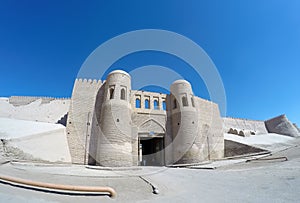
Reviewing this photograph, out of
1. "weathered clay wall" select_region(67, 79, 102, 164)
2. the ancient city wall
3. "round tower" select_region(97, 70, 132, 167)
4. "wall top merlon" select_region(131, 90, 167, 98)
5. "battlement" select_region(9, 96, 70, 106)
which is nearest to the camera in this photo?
"round tower" select_region(97, 70, 132, 167)

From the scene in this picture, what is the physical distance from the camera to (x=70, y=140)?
46.9ft

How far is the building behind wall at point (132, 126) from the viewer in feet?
47.4

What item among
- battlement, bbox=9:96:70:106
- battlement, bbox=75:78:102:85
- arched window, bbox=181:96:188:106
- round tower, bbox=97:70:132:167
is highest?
battlement, bbox=9:96:70:106

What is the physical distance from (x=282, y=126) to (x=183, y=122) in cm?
2812

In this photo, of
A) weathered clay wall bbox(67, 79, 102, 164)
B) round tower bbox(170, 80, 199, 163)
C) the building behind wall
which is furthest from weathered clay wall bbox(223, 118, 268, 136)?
weathered clay wall bbox(67, 79, 102, 164)

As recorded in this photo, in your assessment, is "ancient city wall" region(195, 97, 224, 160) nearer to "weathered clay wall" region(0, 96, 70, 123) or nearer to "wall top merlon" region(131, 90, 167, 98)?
"wall top merlon" region(131, 90, 167, 98)

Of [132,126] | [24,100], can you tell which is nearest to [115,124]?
[132,126]

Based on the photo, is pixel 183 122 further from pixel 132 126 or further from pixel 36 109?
pixel 36 109

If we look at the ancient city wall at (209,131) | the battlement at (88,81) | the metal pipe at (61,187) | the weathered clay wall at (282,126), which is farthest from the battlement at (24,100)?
the weathered clay wall at (282,126)

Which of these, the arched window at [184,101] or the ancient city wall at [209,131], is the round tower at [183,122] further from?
the ancient city wall at [209,131]

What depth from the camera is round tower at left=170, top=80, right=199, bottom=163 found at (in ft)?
55.5

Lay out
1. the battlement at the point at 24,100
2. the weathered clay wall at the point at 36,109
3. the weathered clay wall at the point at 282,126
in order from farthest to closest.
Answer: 1. the weathered clay wall at the point at 282,126
2. the battlement at the point at 24,100
3. the weathered clay wall at the point at 36,109

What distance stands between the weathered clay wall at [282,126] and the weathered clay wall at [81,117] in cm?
3531

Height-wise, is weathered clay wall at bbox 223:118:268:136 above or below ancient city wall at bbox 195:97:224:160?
above
